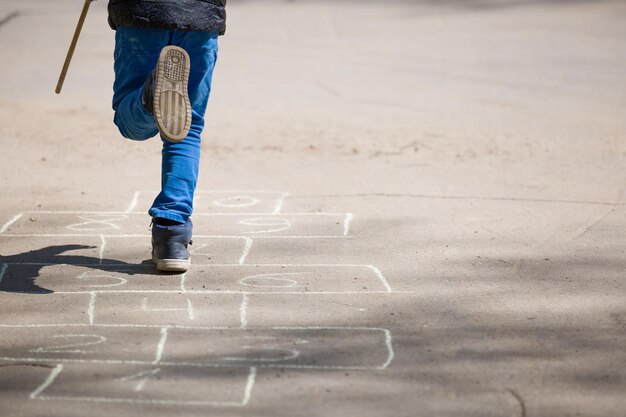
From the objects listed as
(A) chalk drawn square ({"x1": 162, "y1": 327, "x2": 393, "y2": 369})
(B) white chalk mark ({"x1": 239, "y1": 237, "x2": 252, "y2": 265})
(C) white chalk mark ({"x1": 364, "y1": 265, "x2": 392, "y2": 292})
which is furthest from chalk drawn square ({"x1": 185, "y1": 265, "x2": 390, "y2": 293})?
(A) chalk drawn square ({"x1": 162, "y1": 327, "x2": 393, "y2": 369})

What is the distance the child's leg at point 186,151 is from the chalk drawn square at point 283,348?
34.8 inches

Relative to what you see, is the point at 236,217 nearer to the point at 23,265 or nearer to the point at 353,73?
the point at 23,265

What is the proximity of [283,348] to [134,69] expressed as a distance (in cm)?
156

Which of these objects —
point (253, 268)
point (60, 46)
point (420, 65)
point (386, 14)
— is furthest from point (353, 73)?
point (253, 268)

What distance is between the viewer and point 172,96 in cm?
438

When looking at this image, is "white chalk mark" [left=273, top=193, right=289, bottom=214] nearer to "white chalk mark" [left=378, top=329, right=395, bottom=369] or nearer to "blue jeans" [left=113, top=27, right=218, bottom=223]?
"blue jeans" [left=113, top=27, right=218, bottom=223]

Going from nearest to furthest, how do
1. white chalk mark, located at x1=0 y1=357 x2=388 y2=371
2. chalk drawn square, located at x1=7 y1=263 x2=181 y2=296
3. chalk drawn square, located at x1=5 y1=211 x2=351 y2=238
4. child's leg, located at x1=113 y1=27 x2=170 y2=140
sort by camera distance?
white chalk mark, located at x1=0 y1=357 x2=388 y2=371, chalk drawn square, located at x1=7 y1=263 x2=181 y2=296, child's leg, located at x1=113 y1=27 x2=170 y2=140, chalk drawn square, located at x1=5 y1=211 x2=351 y2=238

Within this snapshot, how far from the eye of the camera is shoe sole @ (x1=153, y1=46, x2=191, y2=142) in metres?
4.36

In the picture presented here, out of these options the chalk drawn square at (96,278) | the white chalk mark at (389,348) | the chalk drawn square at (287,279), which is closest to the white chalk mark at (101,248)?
the chalk drawn square at (96,278)

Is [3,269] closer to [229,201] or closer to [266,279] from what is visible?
[266,279]

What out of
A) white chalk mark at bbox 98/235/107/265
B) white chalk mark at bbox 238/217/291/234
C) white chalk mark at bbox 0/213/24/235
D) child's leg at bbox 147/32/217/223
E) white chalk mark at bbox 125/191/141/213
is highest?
child's leg at bbox 147/32/217/223

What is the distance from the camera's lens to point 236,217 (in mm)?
5812

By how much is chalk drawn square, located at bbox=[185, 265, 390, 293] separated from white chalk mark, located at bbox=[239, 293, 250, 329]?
11 cm

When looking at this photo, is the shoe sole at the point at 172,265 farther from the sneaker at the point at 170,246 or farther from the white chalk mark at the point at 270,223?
the white chalk mark at the point at 270,223
